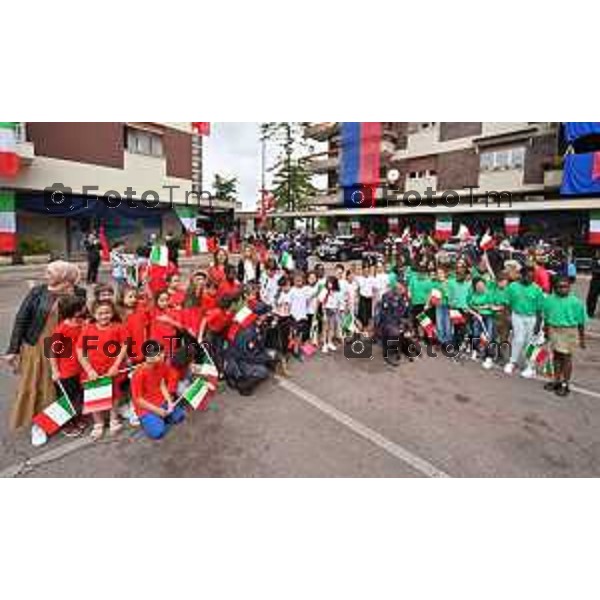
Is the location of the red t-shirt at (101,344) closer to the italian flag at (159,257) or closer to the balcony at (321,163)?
the italian flag at (159,257)

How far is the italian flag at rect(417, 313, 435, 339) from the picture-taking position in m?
6.65

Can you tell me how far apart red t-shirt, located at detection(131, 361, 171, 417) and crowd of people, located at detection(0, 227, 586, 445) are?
0.01 metres

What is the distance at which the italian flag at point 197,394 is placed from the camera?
4.30 metres

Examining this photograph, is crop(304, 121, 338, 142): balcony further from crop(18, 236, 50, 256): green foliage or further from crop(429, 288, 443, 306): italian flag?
crop(429, 288, 443, 306): italian flag

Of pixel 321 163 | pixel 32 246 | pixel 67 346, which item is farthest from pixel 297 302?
pixel 321 163

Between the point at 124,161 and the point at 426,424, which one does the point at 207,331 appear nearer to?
the point at 426,424

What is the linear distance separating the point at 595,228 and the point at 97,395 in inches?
812

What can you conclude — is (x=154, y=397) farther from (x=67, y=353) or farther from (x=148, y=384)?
(x=67, y=353)

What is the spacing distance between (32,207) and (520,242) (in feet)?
74.6

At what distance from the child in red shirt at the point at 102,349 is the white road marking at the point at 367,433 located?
2.00 m

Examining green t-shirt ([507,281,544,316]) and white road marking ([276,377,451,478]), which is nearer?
white road marking ([276,377,451,478])

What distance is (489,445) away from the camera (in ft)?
12.3

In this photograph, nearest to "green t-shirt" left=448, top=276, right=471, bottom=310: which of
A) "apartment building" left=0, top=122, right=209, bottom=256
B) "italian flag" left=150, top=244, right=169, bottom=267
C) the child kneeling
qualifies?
the child kneeling

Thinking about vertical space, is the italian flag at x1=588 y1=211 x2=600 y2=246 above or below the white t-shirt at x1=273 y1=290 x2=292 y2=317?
above
